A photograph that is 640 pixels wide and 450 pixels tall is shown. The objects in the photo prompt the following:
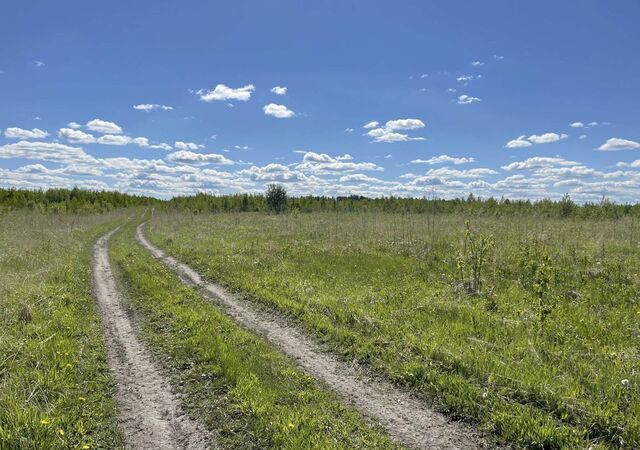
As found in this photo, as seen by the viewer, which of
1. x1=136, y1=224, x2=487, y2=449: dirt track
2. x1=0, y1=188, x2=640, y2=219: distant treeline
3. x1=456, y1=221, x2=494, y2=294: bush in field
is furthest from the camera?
x1=0, y1=188, x2=640, y2=219: distant treeline

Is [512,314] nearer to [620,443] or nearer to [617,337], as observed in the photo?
[617,337]

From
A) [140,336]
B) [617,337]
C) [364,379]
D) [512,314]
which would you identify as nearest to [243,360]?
[364,379]

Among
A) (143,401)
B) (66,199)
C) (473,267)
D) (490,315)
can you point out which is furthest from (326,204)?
(143,401)

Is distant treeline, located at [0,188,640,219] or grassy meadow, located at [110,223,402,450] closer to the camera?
grassy meadow, located at [110,223,402,450]

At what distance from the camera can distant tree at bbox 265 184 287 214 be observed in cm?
5184

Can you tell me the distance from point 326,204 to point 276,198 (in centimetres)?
1594

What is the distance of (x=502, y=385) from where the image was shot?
5.23 m

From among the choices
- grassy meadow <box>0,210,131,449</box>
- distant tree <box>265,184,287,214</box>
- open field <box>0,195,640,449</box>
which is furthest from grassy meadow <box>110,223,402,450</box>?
distant tree <box>265,184,287,214</box>

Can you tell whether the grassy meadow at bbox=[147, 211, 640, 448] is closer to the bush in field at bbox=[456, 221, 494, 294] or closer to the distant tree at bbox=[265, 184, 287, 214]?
the bush in field at bbox=[456, 221, 494, 294]

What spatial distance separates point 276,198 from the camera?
52.1 meters

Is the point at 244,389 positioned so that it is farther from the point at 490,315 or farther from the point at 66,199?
the point at 66,199

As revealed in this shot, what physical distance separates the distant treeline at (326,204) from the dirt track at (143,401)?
17.2m

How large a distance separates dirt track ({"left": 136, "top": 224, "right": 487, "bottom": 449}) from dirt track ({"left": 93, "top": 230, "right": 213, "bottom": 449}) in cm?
194

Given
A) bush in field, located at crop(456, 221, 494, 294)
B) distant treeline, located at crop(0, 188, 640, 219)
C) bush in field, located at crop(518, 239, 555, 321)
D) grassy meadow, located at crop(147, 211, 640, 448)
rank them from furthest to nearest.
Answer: distant treeline, located at crop(0, 188, 640, 219) → bush in field, located at crop(456, 221, 494, 294) → bush in field, located at crop(518, 239, 555, 321) → grassy meadow, located at crop(147, 211, 640, 448)
